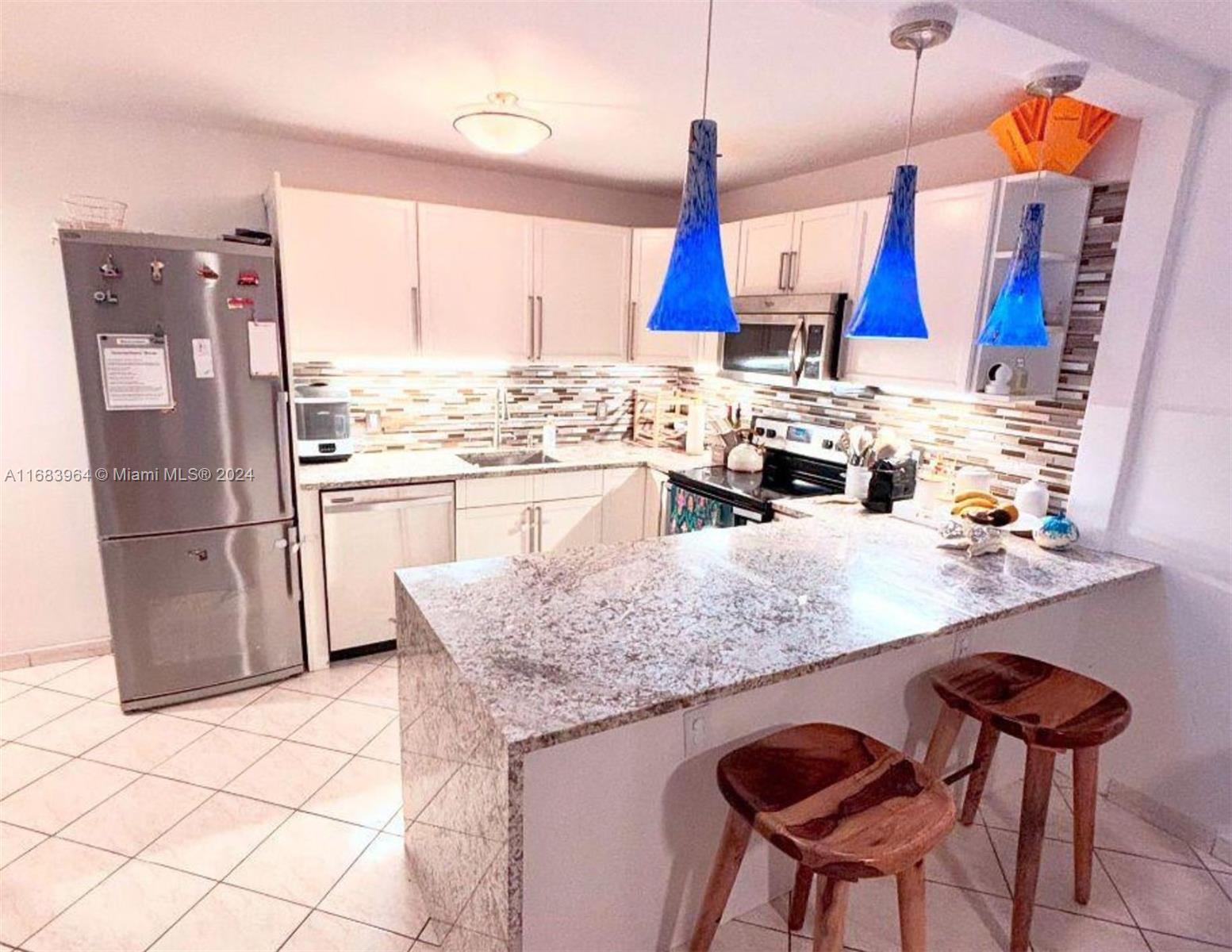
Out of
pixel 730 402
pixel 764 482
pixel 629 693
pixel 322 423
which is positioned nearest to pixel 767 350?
pixel 764 482

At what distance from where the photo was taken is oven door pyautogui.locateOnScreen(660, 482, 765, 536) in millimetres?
3020

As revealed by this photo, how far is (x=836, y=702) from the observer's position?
1834 millimetres

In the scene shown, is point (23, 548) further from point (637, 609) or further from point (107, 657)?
point (637, 609)

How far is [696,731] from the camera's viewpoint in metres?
1.57

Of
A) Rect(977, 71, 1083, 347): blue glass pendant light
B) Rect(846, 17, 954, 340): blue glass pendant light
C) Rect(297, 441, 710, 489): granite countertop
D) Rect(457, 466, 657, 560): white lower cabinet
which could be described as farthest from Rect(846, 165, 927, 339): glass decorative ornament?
Rect(297, 441, 710, 489): granite countertop

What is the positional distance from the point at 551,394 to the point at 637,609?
2.52m

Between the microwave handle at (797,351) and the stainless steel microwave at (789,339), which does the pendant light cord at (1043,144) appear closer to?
the stainless steel microwave at (789,339)

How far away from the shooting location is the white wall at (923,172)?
7.52 ft

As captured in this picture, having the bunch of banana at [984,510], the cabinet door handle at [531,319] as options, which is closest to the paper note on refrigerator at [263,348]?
the cabinet door handle at [531,319]

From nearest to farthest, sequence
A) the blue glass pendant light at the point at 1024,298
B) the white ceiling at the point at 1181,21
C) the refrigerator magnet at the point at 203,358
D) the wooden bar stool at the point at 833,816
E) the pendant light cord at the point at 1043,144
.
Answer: the wooden bar stool at the point at 833,816
the white ceiling at the point at 1181,21
the blue glass pendant light at the point at 1024,298
the pendant light cord at the point at 1043,144
the refrigerator magnet at the point at 203,358

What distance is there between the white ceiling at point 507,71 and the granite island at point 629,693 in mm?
1338

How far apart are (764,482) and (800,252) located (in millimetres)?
1079

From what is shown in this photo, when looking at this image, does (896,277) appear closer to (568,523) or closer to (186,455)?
(568,523)

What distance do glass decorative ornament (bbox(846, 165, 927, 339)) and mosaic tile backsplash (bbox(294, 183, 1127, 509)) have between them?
1.18 metres
